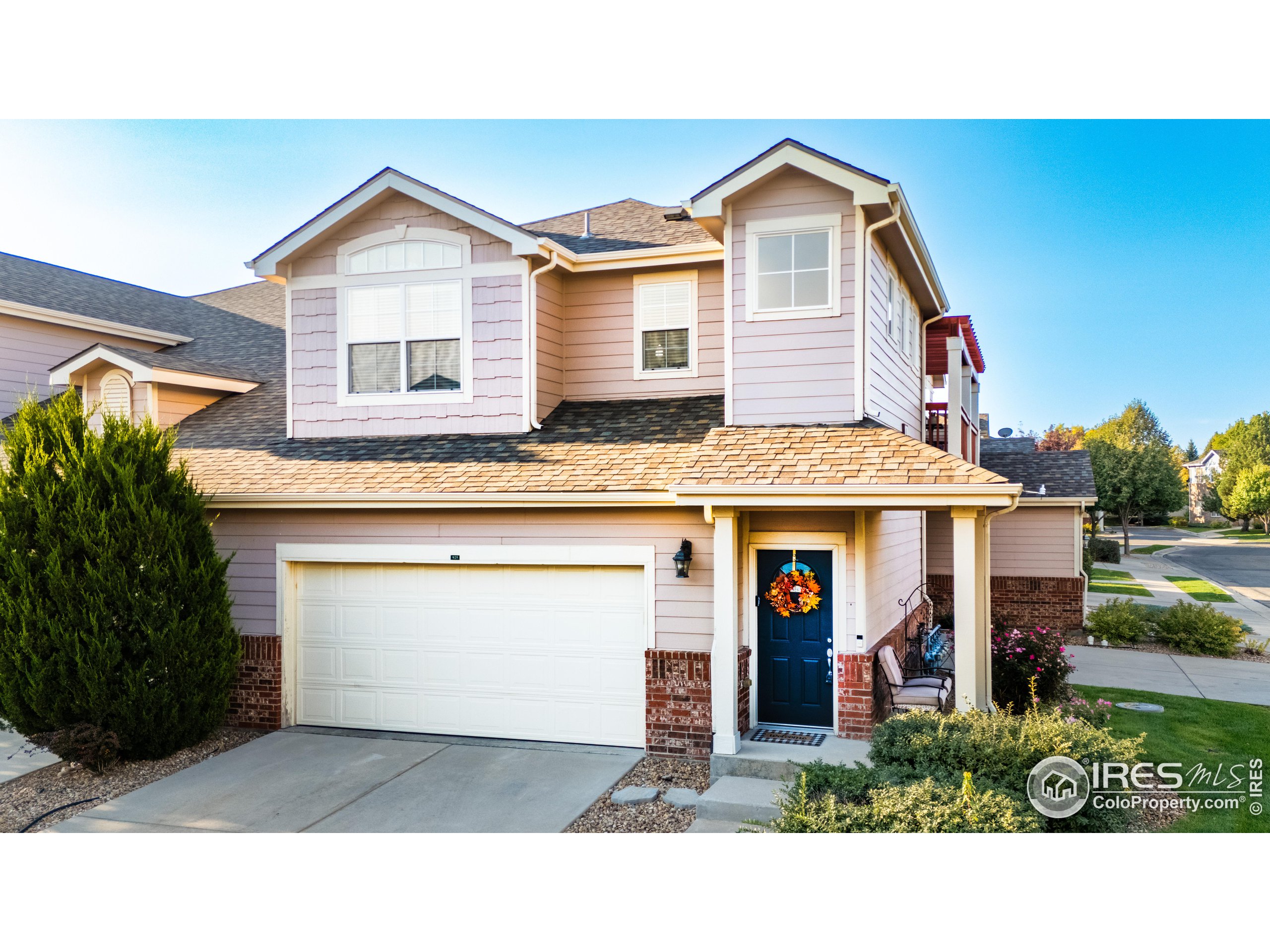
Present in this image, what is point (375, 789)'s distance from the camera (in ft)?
26.0

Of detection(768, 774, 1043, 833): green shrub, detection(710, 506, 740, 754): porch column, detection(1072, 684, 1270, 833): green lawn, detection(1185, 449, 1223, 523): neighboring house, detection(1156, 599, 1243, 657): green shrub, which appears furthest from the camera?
detection(1185, 449, 1223, 523): neighboring house

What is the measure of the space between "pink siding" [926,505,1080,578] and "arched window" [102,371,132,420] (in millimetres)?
14534

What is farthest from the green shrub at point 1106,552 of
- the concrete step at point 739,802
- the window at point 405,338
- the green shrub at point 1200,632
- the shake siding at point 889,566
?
the concrete step at point 739,802

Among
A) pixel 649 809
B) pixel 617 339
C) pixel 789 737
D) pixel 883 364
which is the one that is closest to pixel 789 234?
pixel 883 364

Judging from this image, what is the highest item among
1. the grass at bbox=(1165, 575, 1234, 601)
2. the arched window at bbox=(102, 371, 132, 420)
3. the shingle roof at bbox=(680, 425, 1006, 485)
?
the arched window at bbox=(102, 371, 132, 420)

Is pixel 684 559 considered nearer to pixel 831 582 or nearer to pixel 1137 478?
pixel 831 582

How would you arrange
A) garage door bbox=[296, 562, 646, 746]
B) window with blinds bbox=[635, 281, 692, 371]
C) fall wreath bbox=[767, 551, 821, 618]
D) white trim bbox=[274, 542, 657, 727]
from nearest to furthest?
1. fall wreath bbox=[767, 551, 821, 618]
2. white trim bbox=[274, 542, 657, 727]
3. garage door bbox=[296, 562, 646, 746]
4. window with blinds bbox=[635, 281, 692, 371]

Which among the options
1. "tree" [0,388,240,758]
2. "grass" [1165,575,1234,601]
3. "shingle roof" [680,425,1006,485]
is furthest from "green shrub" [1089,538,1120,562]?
"tree" [0,388,240,758]

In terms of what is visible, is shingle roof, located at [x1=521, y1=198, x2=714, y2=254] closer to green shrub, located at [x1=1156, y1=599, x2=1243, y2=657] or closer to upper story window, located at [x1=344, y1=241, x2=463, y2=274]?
upper story window, located at [x1=344, y1=241, x2=463, y2=274]

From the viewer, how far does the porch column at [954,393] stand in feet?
44.5

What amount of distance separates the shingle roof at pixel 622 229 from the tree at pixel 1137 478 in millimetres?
29543

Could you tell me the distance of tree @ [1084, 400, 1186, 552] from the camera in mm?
35719

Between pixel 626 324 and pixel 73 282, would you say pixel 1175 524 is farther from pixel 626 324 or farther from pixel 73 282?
pixel 73 282

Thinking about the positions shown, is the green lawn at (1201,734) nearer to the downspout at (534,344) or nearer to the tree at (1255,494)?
the downspout at (534,344)
